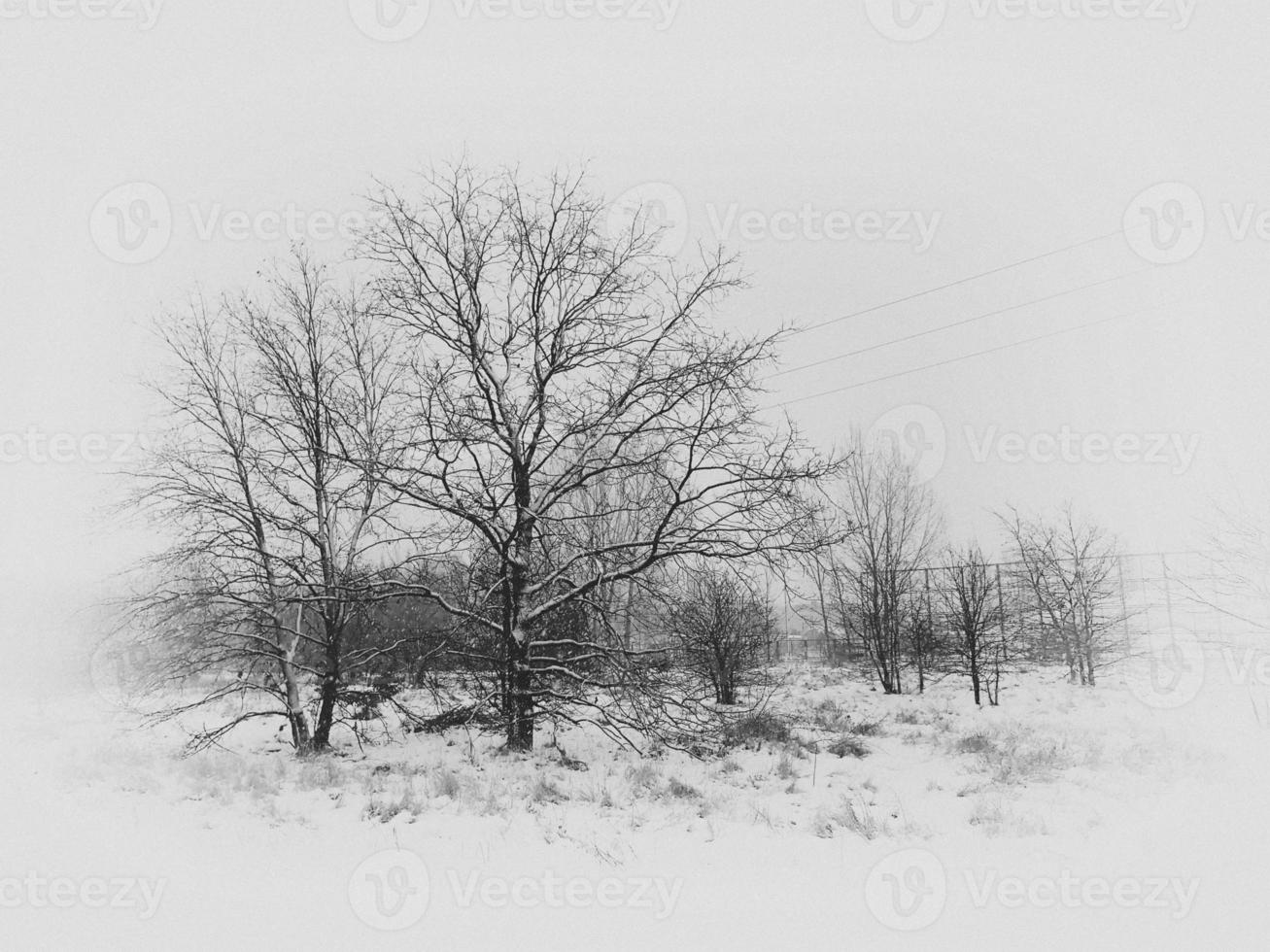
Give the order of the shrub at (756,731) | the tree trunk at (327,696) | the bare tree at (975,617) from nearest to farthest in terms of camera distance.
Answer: the tree trunk at (327,696)
the shrub at (756,731)
the bare tree at (975,617)

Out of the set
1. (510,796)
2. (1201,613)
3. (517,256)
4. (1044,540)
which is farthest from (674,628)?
(1044,540)

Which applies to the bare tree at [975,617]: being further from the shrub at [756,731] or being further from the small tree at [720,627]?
the shrub at [756,731]

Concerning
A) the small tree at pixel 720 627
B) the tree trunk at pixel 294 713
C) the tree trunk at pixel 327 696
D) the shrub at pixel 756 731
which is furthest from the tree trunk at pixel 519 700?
the tree trunk at pixel 294 713

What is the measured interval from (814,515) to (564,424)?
3.39m

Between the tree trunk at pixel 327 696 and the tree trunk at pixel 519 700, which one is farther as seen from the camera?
the tree trunk at pixel 327 696

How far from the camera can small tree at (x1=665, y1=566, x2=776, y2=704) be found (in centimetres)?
965

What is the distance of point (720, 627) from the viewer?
1333cm

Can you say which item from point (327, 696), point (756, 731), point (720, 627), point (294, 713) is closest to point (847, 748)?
point (756, 731)

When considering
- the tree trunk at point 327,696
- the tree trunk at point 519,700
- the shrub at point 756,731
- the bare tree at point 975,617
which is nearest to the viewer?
the tree trunk at point 519,700

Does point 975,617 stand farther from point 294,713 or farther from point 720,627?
point 294,713

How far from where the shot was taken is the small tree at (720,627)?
31.7ft

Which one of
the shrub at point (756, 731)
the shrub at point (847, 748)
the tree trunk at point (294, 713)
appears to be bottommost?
the shrub at point (847, 748)

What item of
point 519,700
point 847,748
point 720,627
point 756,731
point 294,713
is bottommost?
point 847,748

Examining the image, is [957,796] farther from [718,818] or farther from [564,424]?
[564,424]
